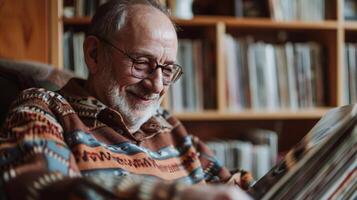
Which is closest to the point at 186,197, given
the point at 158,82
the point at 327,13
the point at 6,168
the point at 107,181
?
the point at 107,181

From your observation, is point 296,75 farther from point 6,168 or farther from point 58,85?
point 6,168

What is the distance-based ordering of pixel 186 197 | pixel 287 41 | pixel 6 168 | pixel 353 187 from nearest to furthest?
pixel 186 197 < pixel 6 168 < pixel 353 187 < pixel 287 41

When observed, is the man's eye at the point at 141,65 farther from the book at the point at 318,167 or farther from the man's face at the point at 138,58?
the book at the point at 318,167

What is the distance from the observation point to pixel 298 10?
2029 millimetres

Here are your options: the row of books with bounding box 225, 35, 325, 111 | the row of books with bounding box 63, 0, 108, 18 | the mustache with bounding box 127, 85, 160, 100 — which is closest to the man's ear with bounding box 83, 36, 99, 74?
the mustache with bounding box 127, 85, 160, 100

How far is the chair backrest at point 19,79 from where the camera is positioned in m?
1.20

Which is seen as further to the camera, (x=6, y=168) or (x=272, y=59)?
(x=272, y=59)

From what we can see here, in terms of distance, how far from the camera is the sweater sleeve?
0.64 meters

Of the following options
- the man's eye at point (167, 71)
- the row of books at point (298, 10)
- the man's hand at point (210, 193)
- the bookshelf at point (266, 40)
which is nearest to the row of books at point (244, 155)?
the bookshelf at point (266, 40)

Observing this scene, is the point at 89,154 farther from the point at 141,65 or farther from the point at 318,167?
the point at 318,167

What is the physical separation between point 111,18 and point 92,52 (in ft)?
0.34

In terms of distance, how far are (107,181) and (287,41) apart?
1752 millimetres

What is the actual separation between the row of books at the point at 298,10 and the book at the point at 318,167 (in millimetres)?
1187

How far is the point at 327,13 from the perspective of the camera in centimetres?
208
